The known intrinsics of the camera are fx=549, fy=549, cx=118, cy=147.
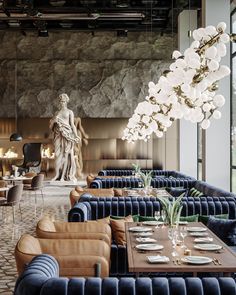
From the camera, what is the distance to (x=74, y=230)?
19.2ft

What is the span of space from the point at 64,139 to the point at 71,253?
539 inches

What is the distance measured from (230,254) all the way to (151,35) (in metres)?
17.3

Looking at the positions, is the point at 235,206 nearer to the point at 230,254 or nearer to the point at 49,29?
the point at 230,254

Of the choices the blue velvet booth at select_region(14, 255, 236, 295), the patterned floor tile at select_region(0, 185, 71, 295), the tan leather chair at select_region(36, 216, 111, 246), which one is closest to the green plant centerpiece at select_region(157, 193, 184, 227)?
the tan leather chair at select_region(36, 216, 111, 246)

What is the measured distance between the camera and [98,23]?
19.8 m

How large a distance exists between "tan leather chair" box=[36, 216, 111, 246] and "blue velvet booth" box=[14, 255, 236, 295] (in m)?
2.17

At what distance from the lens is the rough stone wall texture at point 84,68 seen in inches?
818

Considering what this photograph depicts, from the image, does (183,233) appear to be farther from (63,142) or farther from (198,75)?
(63,142)

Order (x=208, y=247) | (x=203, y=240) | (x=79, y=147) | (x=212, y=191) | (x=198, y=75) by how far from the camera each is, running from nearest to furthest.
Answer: (x=208, y=247) → (x=203, y=240) → (x=198, y=75) → (x=212, y=191) → (x=79, y=147)

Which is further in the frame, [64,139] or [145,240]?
[64,139]

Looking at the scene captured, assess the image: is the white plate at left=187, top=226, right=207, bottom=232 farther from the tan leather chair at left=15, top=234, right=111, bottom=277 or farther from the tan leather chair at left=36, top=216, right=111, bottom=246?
the tan leather chair at left=15, top=234, right=111, bottom=277

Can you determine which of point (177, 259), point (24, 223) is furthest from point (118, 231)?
point (24, 223)

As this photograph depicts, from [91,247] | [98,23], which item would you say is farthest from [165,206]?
[98,23]

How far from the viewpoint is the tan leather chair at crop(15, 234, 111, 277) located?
420 centimetres
